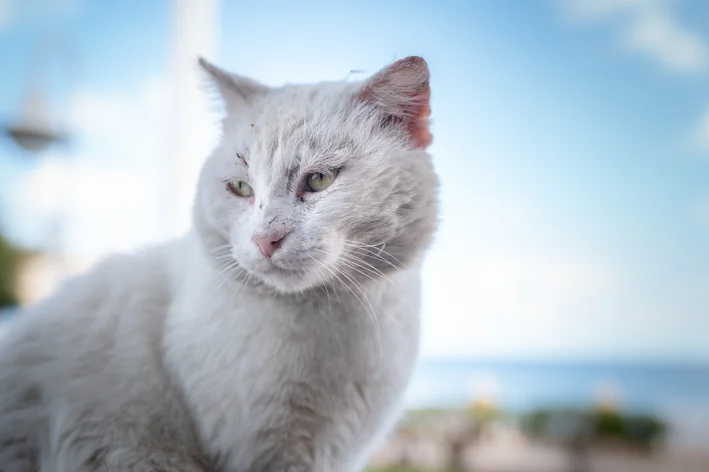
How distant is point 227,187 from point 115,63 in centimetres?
87

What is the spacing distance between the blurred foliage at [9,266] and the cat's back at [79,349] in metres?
0.76

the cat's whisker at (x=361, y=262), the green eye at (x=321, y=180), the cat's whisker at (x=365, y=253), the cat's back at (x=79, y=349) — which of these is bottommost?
the cat's back at (x=79, y=349)

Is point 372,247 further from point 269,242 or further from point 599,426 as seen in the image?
point 599,426

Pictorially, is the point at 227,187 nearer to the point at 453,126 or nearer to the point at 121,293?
the point at 121,293

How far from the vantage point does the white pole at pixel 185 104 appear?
1.08m

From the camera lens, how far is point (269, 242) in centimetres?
64

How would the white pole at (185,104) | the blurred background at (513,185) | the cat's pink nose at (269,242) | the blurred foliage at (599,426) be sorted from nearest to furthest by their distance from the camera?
1. the cat's pink nose at (269,242)
2. the white pole at (185,104)
3. the blurred background at (513,185)
4. the blurred foliage at (599,426)

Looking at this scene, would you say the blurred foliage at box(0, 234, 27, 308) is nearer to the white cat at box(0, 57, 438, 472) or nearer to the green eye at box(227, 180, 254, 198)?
the white cat at box(0, 57, 438, 472)

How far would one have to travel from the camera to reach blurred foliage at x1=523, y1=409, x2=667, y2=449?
1.47 m

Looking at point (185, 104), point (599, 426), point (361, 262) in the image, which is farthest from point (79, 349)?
point (599, 426)

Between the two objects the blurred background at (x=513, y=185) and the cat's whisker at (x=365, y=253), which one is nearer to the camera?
the cat's whisker at (x=365, y=253)

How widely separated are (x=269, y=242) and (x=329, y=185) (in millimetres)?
101

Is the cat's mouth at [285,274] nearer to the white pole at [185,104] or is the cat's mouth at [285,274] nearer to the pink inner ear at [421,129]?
the pink inner ear at [421,129]

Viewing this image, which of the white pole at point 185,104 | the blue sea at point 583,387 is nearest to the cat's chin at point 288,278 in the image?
the white pole at point 185,104
